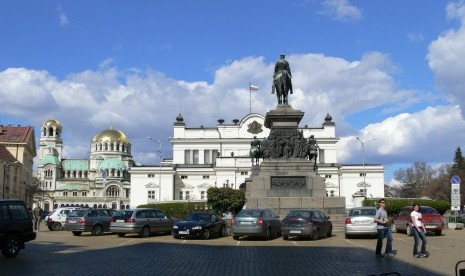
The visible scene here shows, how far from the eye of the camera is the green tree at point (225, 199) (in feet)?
143

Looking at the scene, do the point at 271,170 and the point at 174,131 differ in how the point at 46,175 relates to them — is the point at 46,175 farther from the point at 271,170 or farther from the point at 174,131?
the point at 271,170

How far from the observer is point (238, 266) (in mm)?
14906

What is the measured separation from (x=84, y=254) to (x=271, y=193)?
13.6 m

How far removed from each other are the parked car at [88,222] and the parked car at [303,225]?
11827 millimetres

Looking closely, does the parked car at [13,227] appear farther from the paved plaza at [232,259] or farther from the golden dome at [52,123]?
the golden dome at [52,123]

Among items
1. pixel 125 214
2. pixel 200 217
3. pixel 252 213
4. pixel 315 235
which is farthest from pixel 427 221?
pixel 125 214

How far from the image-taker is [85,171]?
17050cm

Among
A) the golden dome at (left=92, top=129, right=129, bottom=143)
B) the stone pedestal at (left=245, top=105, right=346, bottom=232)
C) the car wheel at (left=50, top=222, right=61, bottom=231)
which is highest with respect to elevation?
the golden dome at (left=92, top=129, right=129, bottom=143)

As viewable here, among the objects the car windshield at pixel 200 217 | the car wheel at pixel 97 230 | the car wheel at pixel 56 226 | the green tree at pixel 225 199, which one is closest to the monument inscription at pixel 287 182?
the car windshield at pixel 200 217

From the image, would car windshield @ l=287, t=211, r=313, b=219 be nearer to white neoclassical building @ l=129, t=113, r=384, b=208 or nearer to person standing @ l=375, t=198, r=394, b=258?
person standing @ l=375, t=198, r=394, b=258

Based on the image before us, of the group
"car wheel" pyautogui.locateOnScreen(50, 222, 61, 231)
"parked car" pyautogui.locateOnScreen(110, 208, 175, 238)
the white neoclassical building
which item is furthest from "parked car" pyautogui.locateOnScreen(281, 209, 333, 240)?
the white neoclassical building

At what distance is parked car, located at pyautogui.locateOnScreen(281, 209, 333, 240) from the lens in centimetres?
2323

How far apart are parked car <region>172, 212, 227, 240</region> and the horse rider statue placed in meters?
10.1

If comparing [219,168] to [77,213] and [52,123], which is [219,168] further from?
[52,123]
